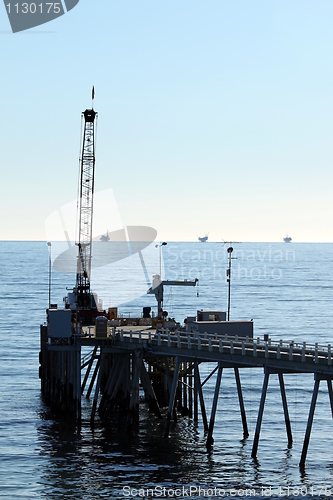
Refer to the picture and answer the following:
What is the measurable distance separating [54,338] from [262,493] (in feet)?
Result: 89.2

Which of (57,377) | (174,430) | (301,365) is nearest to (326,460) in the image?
(301,365)

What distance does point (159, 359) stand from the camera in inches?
3155

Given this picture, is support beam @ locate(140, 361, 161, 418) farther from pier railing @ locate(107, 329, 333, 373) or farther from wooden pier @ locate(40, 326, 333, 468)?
pier railing @ locate(107, 329, 333, 373)

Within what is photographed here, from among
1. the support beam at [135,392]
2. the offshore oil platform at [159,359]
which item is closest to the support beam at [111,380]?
the offshore oil platform at [159,359]

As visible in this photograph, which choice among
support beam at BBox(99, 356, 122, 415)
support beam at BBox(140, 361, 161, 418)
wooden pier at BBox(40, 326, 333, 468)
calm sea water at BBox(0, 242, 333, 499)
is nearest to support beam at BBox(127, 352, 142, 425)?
wooden pier at BBox(40, 326, 333, 468)

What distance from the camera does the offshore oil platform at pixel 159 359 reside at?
60812 millimetres

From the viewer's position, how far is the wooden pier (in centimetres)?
5953

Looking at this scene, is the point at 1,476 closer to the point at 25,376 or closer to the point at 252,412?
the point at 252,412

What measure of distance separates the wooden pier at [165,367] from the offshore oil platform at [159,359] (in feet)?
0.22

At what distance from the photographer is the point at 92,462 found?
201 feet

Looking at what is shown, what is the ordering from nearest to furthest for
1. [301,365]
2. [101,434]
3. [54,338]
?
[301,365] → [101,434] → [54,338]

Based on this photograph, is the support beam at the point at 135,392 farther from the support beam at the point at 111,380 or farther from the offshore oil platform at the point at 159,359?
the support beam at the point at 111,380

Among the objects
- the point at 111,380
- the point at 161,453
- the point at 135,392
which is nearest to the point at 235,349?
the point at 161,453

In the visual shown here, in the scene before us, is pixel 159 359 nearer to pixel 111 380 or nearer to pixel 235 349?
pixel 111 380
